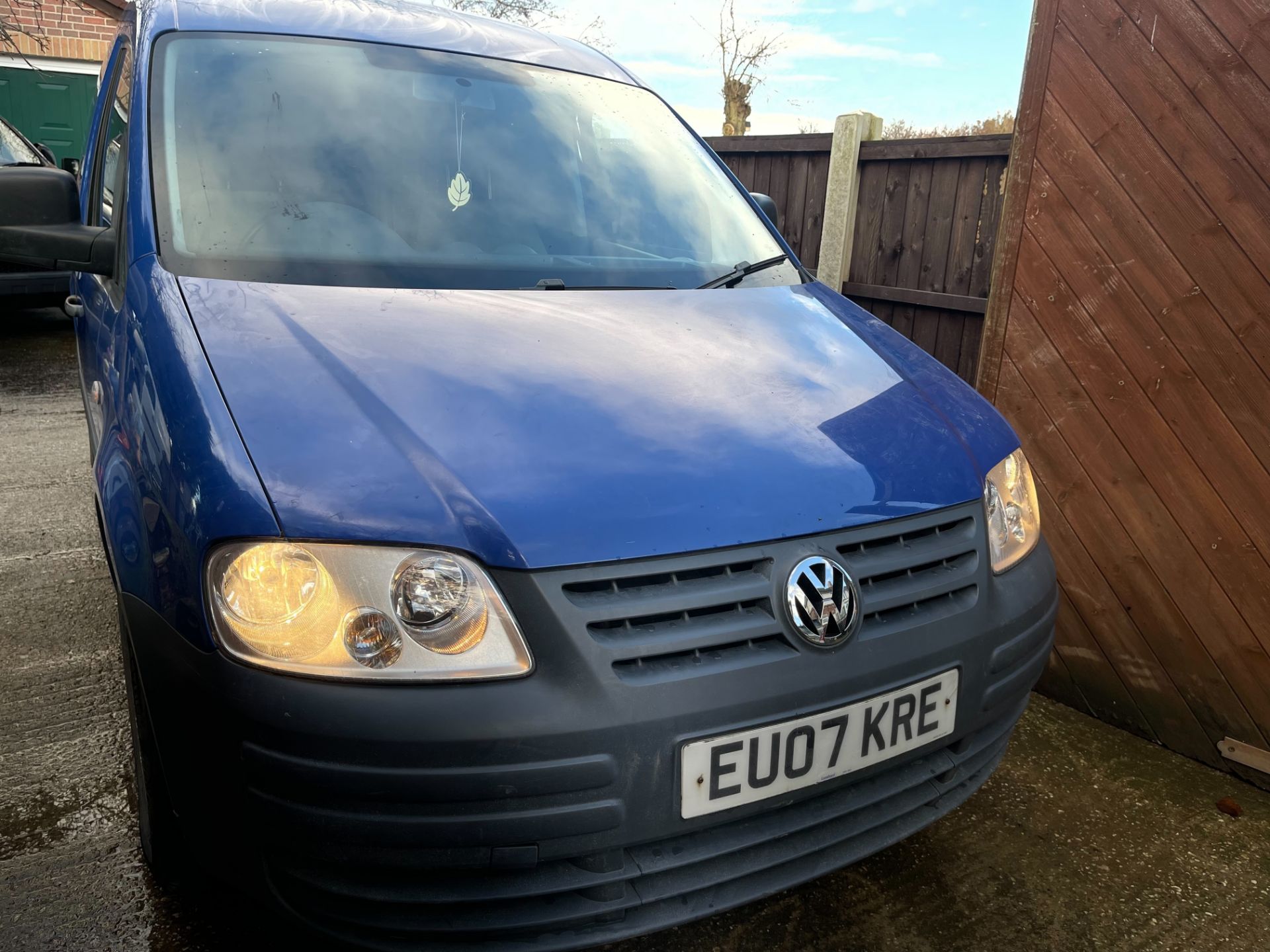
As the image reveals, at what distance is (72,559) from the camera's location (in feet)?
12.2

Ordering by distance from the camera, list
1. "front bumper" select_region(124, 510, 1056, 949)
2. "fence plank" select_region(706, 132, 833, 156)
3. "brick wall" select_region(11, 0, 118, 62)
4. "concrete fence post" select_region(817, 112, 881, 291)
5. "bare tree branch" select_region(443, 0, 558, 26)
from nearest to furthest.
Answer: "front bumper" select_region(124, 510, 1056, 949) → "concrete fence post" select_region(817, 112, 881, 291) → "fence plank" select_region(706, 132, 833, 156) → "brick wall" select_region(11, 0, 118, 62) → "bare tree branch" select_region(443, 0, 558, 26)

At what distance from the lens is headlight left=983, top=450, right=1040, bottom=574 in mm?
1946

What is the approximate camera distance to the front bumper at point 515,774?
1.38 meters

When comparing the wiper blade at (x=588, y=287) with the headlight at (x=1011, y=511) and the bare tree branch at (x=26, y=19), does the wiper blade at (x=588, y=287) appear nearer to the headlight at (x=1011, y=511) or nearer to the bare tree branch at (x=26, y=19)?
the headlight at (x=1011, y=511)

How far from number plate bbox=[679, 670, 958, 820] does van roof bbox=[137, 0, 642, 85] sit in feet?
7.13

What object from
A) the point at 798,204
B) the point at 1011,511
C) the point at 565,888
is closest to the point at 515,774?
the point at 565,888

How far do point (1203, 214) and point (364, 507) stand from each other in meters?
2.43

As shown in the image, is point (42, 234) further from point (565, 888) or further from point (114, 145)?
point (565, 888)

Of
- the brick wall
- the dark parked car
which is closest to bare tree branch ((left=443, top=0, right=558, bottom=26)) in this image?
the brick wall

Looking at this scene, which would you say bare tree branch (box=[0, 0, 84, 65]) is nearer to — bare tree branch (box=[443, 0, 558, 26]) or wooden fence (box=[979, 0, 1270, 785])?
bare tree branch (box=[443, 0, 558, 26])

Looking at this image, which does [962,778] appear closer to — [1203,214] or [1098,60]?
[1203,214]

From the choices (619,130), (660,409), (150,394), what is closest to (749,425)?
(660,409)

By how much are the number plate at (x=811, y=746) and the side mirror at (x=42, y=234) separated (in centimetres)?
182

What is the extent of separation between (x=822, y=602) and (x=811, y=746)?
9.2 inches
